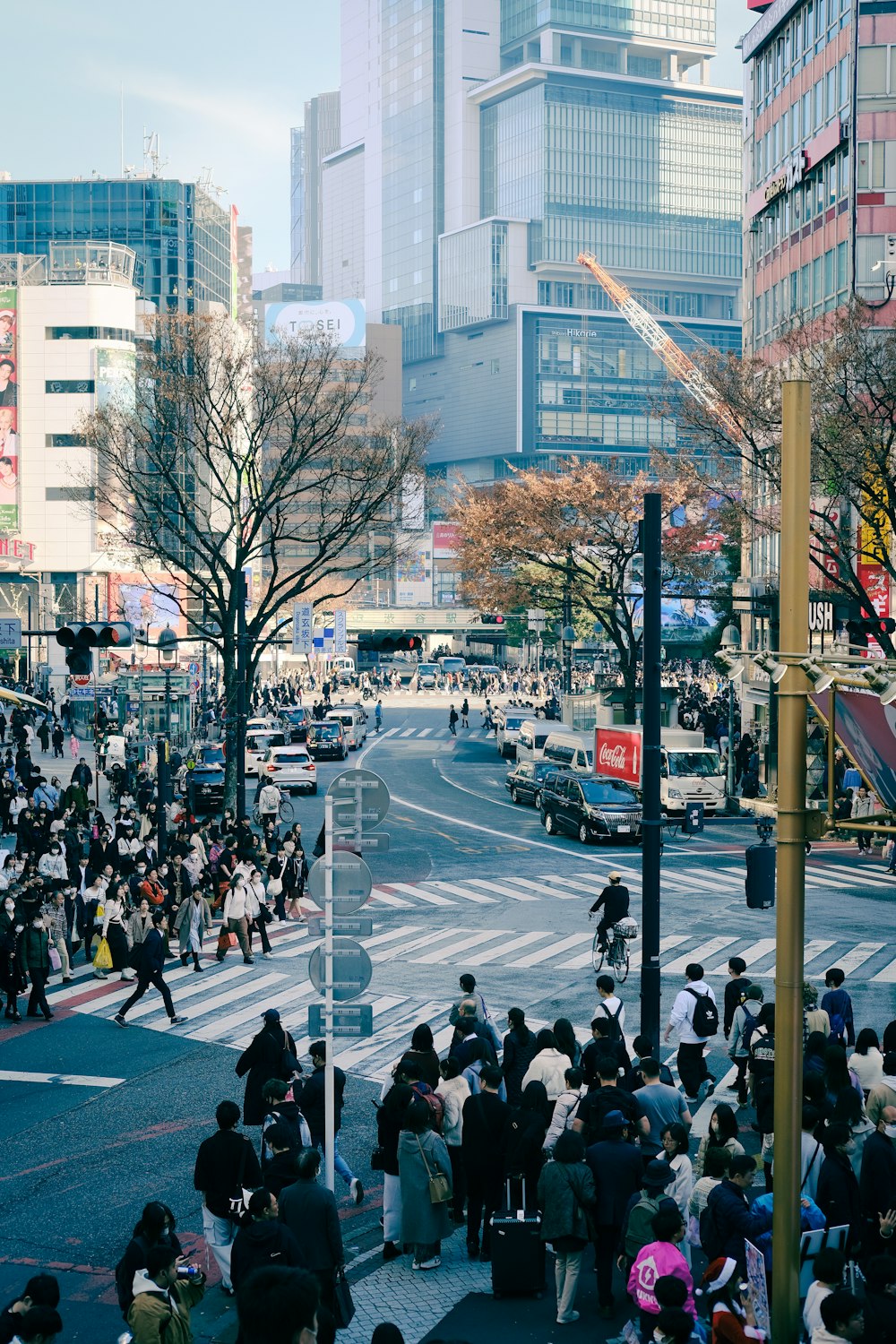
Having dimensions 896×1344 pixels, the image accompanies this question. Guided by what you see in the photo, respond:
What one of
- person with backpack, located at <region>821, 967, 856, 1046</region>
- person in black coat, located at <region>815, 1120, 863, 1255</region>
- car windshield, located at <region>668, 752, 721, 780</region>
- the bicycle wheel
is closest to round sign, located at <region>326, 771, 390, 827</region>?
person in black coat, located at <region>815, 1120, 863, 1255</region>

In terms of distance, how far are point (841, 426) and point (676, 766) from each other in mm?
13374

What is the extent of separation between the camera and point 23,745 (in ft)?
148

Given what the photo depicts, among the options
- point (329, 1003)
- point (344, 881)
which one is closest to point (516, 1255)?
point (329, 1003)

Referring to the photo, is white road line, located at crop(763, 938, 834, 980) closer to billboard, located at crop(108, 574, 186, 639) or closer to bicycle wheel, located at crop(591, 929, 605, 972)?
bicycle wheel, located at crop(591, 929, 605, 972)

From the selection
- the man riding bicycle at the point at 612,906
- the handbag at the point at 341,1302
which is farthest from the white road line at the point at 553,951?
the handbag at the point at 341,1302

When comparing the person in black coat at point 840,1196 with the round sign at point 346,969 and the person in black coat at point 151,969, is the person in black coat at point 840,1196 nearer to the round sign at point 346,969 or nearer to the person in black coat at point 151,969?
the round sign at point 346,969

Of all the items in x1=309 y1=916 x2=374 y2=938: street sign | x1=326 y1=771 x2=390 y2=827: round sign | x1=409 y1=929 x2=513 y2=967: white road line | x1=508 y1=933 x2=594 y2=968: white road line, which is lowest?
Result: x1=409 y1=929 x2=513 y2=967: white road line

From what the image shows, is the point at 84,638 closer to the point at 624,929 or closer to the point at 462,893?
the point at 624,929

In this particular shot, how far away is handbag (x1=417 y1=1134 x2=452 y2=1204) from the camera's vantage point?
11.2 m

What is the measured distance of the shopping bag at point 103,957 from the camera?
2270 centimetres

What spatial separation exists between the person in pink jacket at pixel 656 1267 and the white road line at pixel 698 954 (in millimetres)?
13980

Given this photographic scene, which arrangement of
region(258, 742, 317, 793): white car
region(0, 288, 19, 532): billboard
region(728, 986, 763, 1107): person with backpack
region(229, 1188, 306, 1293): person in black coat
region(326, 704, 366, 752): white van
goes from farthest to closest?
region(0, 288, 19, 532): billboard, region(326, 704, 366, 752): white van, region(258, 742, 317, 793): white car, region(728, 986, 763, 1107): person with backpack, region(229, 1188, 306, 1293): person in black coat

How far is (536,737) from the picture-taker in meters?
54.3

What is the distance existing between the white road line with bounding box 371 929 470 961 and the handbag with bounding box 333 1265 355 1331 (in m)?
14.1
